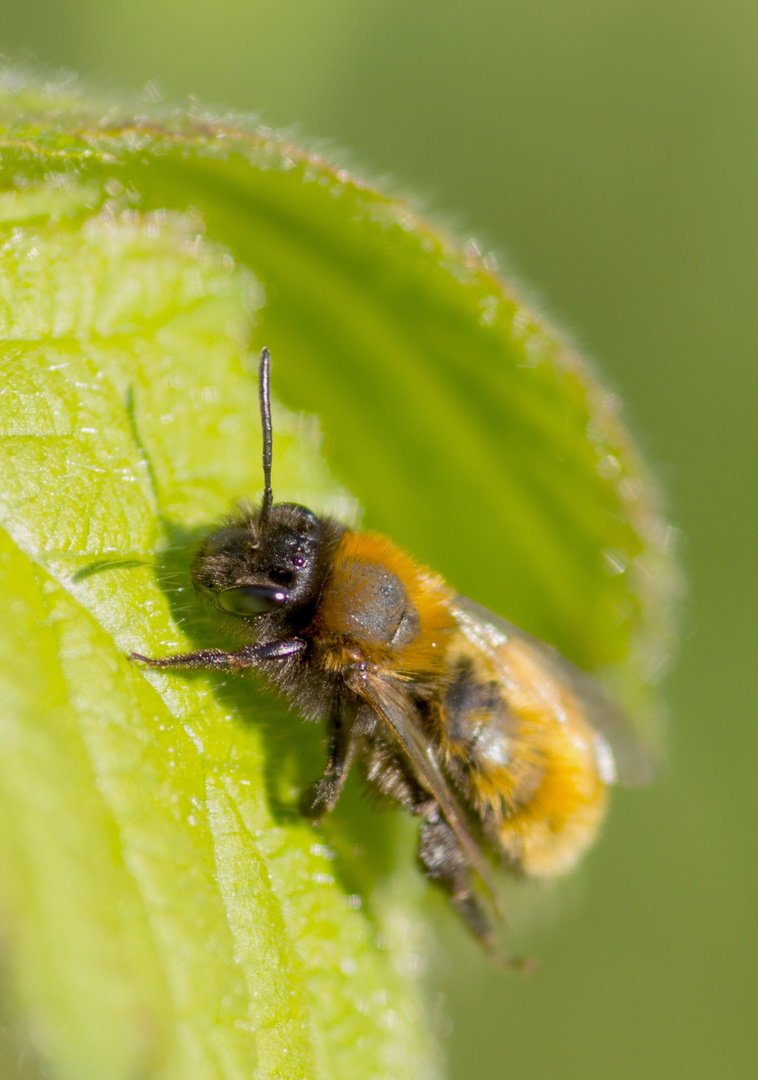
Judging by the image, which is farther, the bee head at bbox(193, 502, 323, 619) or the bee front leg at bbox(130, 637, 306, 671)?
the bee head at bbox(193, 502, 323, 619)

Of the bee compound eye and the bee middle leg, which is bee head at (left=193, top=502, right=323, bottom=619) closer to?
the bee compound eye

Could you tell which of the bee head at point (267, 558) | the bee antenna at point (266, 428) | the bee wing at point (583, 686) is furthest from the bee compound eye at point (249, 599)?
the bee wing at point (583, 686)

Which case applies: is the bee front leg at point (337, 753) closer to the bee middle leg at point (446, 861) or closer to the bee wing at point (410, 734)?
the bee wing at point (410, 734)

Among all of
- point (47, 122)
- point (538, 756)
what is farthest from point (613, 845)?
point (47, 122)

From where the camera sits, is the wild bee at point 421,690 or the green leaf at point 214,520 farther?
the wild bee at point 421,690

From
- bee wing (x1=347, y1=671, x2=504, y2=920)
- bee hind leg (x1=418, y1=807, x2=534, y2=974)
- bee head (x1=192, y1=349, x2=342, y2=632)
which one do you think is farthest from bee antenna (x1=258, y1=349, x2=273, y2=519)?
bee hind leg (x1=418, y1=807, x2=534, y2=974)

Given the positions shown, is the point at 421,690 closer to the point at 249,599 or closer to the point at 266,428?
the point at 249,599

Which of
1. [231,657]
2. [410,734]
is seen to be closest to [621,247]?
[410,734]
